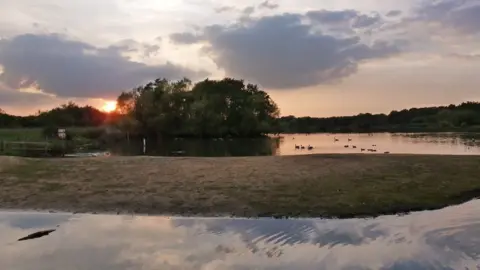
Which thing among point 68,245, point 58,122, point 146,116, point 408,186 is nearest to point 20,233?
point 68,245

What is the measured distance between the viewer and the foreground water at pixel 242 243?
34.6 ft

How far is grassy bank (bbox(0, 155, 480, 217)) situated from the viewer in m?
17.0

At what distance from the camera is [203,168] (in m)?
27.1

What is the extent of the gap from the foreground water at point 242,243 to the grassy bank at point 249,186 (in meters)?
1.50

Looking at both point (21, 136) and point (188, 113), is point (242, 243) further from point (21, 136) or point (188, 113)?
point (188, 113)

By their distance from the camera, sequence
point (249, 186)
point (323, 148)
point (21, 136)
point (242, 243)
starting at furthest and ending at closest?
point (21, 136) < point (323, 148) < point (249, 186) < point (242, 243)

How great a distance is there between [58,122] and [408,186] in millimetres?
139306

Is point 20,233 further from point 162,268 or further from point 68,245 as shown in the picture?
point 162,268

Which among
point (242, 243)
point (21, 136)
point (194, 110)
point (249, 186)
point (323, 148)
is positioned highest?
point (194, 110)

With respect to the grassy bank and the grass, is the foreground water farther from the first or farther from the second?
the grass

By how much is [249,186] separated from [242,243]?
330 inches

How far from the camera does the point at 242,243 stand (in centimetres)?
1221

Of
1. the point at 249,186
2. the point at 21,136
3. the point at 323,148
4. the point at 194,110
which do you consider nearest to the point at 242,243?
the point at 249,186

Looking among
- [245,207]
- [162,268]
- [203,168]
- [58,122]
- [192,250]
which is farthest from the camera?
[58,122]
